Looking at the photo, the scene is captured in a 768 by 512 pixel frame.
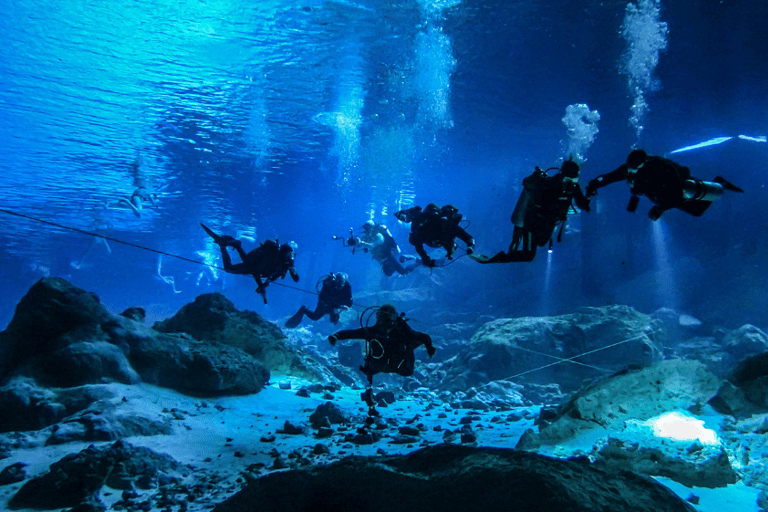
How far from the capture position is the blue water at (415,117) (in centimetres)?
1135

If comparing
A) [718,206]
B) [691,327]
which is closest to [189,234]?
[691,327]

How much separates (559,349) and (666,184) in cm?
1045

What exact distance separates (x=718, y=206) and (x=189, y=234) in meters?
40.7

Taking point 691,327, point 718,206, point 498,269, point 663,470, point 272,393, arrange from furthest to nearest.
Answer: point 498,269 < point 718,206 < point 691,327 < point 272,393 < point 663,470

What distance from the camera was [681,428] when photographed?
488cm

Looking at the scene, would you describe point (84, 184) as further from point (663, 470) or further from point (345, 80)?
point (663, 470)

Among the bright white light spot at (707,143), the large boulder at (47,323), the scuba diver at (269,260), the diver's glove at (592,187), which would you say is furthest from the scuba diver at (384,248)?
the bright white light spot at (707,143)

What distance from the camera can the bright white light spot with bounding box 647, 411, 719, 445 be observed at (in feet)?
→ 15.0

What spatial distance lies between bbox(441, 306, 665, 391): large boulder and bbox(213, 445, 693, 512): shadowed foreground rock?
333 inches

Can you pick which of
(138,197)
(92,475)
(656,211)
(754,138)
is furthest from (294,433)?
(754,138)

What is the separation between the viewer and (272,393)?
8.04m

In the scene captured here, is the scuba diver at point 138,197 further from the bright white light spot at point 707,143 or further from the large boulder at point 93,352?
the bright white light spot at point 707,143

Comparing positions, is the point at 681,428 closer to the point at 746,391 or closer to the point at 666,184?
the point at 746,391

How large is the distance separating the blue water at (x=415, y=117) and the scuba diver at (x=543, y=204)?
603 cm
